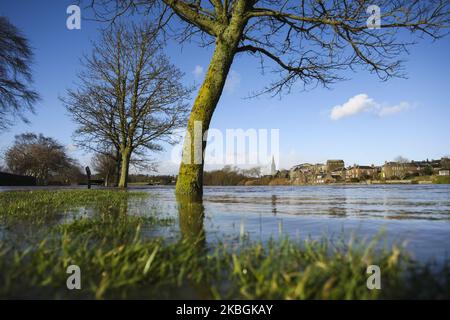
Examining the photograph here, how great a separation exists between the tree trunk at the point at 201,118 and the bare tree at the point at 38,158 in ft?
191

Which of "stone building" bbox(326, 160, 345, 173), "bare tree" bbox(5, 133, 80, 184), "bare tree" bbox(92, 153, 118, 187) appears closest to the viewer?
"bare tree" bbox(92, 153, 118, 187)

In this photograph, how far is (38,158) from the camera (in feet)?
187

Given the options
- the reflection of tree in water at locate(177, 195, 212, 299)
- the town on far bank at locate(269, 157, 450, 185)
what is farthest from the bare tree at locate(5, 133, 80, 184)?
the reflection of tree in water at locate(177, 195, 212, 299)

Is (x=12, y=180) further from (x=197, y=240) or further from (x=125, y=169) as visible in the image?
(x=197, y=240)

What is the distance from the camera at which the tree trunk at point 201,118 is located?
302 inches

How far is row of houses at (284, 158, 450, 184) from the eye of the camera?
193 feet

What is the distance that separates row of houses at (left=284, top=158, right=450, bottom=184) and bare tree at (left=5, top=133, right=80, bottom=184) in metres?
41.3

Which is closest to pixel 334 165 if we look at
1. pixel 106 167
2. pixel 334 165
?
pixel 334 165

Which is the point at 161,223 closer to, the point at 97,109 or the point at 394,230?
the point at 394,230

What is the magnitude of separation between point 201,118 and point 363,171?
299 ft

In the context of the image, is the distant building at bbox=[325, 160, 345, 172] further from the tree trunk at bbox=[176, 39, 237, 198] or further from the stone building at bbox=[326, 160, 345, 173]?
the tree trunk at bbox=[176, 39, 237, 198]

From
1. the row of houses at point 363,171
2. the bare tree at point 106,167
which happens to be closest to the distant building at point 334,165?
the row of houses at point 363,171

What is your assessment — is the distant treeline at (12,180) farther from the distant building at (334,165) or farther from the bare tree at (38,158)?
the distant building at (334,165)
